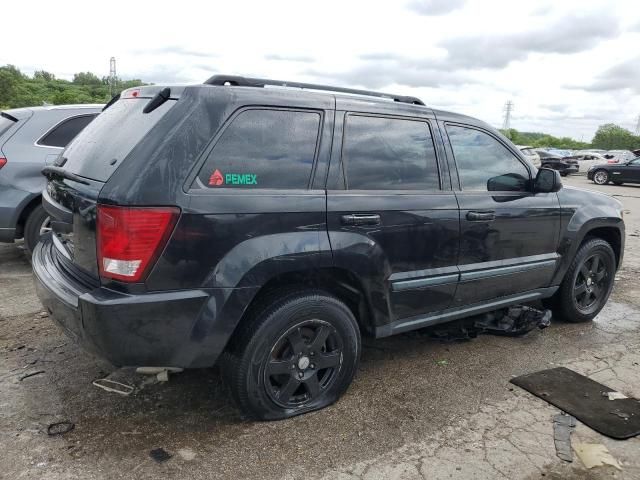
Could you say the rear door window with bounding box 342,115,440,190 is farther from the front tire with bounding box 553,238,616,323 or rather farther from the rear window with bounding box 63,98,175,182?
the front tire with bounding box 553,238,616,323

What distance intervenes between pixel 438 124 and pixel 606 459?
2207mm

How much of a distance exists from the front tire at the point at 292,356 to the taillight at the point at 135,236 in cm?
65

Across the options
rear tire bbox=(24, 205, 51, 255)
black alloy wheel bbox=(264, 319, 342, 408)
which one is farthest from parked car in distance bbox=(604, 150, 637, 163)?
black alloy wheel bbox=(264, 319, 342, 408)

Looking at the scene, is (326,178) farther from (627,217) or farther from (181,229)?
(627,217)

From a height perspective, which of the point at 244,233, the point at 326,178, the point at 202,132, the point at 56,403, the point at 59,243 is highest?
the point at 202,132

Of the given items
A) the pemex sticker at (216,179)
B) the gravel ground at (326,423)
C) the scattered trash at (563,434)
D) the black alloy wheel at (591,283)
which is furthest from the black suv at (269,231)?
the black alloy wheel at (591,283)

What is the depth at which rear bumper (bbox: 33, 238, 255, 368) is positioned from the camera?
238cm

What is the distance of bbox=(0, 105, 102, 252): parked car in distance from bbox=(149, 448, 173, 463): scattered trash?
3.36 m

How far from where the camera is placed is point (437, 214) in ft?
10.9

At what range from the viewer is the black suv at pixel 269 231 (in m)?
2.42

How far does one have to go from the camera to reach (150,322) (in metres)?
2.42

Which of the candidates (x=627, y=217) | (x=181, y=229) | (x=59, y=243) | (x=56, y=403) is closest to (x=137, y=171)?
(x=181, y=229)

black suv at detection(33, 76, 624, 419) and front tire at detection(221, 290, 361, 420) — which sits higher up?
black suv at detection(33, 76, 624, 419)

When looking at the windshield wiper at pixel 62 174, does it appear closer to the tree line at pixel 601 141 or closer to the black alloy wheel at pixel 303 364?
the black alloy wheel at pixel 303 364
